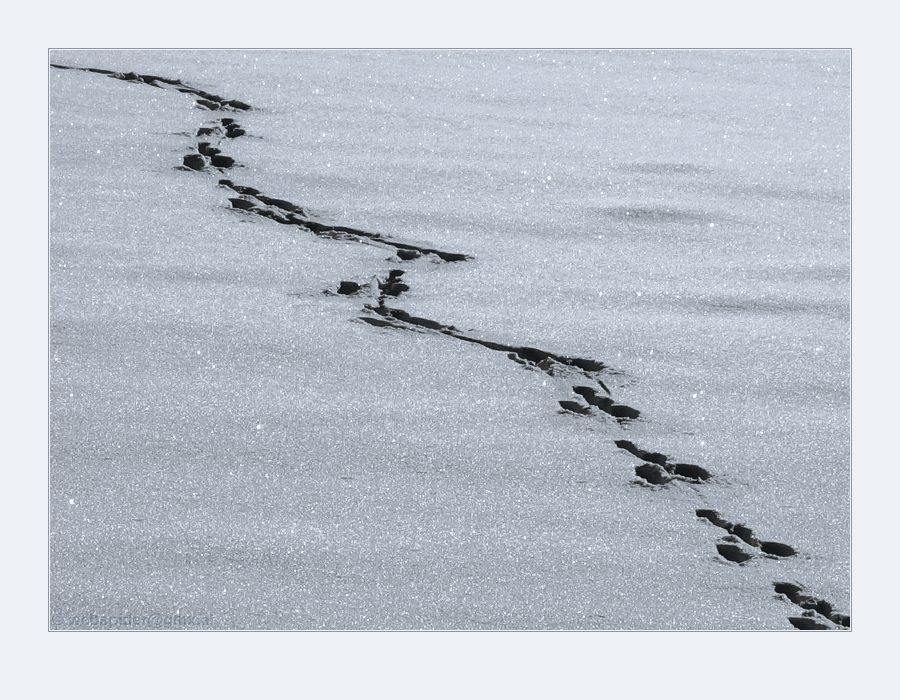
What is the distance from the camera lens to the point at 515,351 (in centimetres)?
178

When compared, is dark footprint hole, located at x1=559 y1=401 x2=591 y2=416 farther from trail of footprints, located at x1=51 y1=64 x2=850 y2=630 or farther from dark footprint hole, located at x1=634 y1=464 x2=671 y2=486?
dark footprint hole, located at x1=634 y1=464 x2=671 y2=486

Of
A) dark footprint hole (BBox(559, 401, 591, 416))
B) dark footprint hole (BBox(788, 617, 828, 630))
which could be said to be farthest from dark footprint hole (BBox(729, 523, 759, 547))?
dark footprint hole (BBox(559, 401, 591, 416))

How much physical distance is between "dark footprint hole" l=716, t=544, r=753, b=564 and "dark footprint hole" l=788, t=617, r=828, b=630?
0.10 meters

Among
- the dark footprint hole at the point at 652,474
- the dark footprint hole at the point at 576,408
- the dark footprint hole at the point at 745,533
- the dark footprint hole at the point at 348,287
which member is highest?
the dark footprint hole at the point at 348,287

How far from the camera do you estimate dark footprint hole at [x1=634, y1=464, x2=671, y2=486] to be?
A: 147 centimetres

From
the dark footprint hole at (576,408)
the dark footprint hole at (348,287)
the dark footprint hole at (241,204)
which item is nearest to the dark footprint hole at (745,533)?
the dark footprint hole at (576,408)

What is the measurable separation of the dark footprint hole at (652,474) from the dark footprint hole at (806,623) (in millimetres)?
257

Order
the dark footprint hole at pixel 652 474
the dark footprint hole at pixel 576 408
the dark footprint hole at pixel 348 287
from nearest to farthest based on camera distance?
the dark footprint hole at pixel 652 474 → the dark footprint hole at pixel 576 408 → the dark footprint hole at pixel 348 287

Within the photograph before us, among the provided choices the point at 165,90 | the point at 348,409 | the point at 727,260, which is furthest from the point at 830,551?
the point at 165,90

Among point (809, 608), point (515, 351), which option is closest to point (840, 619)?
point (809, 608)

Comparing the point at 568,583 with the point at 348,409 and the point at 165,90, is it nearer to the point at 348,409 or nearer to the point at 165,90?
the point at 348,409

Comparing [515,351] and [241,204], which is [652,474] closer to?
[515,351]

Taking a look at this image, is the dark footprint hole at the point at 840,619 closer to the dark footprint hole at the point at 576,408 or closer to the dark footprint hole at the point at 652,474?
the dark footprint hole at the point at 652,474

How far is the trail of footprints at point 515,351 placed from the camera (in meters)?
1.36
